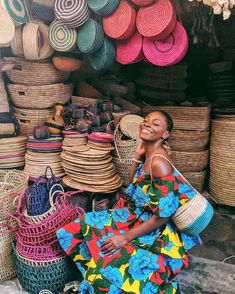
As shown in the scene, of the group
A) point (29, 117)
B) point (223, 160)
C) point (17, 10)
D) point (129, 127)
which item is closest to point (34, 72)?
point (29, 117)

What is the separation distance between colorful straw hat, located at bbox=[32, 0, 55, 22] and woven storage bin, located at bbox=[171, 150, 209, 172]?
2.18 m

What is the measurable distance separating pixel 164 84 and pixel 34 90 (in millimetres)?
1914

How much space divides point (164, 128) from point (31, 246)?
141 centimetres

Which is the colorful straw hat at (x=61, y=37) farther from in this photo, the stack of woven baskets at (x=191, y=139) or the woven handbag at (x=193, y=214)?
the woven handbag at (x=193, y=214)

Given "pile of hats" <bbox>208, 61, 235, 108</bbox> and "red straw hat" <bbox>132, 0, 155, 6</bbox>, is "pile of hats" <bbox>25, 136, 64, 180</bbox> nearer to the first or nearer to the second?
"red straw hat" <bbox>132, 0, 155, 6</bbox>

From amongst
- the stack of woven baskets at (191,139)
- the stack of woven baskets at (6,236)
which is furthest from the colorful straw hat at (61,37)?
the stack of woven baskets at (6,236)

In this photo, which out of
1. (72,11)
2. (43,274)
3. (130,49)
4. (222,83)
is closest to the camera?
(43,274)

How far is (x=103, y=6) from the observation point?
3.31 meters

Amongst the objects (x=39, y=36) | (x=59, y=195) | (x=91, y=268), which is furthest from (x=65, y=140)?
(x=91, y=268)

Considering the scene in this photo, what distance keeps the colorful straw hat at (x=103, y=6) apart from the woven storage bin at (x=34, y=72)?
0.86 metres

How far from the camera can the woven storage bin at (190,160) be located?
14.3 ft

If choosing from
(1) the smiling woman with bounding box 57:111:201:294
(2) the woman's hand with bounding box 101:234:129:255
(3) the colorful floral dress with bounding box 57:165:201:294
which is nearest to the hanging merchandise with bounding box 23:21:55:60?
(1) the smiling woman with bounding box 57:111:201:294

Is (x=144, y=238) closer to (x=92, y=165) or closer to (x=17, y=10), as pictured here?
(x=92, y=165)

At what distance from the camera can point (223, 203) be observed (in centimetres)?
431
